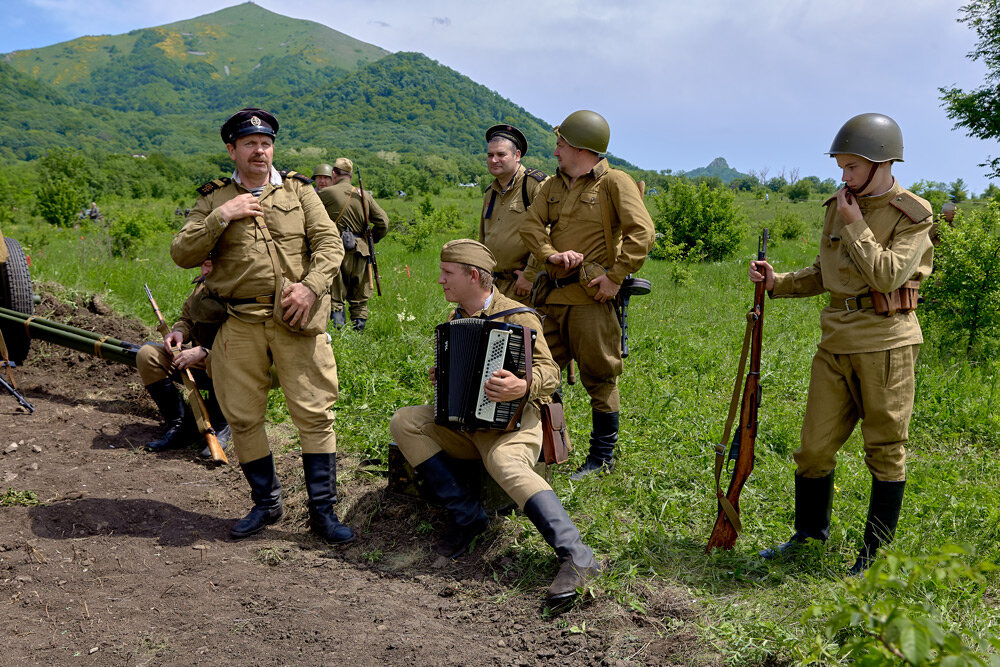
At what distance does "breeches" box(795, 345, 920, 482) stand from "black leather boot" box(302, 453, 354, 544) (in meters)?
2.68

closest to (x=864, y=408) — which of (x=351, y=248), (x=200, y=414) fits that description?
(x=200, y=414)

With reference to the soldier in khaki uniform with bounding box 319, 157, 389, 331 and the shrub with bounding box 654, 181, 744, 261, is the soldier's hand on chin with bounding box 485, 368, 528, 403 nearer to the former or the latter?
the soldier in khaki uniform with bounding box 319, 157, 389, 331

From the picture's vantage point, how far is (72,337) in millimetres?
5961

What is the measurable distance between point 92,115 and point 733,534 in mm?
231013

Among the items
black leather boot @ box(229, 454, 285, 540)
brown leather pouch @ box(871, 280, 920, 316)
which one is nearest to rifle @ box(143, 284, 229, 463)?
black leather boot @ box(229, 454, 285, 540)

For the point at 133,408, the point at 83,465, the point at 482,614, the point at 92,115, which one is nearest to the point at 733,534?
the point at 482,614

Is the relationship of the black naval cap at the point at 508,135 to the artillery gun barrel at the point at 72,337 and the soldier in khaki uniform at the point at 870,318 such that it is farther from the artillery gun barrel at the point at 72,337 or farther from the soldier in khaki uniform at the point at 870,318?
the artillery gun barrel at the point at 72,337

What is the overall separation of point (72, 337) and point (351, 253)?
394cm

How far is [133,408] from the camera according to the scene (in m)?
6.39

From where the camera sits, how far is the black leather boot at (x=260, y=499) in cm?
430

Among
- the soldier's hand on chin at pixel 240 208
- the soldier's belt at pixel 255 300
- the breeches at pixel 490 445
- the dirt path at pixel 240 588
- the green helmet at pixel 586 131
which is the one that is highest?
the green helmet at pixel 586 131

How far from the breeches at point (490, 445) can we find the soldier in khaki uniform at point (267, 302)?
544mm

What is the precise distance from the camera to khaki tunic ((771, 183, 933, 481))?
3.34 m

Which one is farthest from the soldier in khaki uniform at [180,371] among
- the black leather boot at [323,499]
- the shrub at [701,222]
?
the shrub at [701,222]
